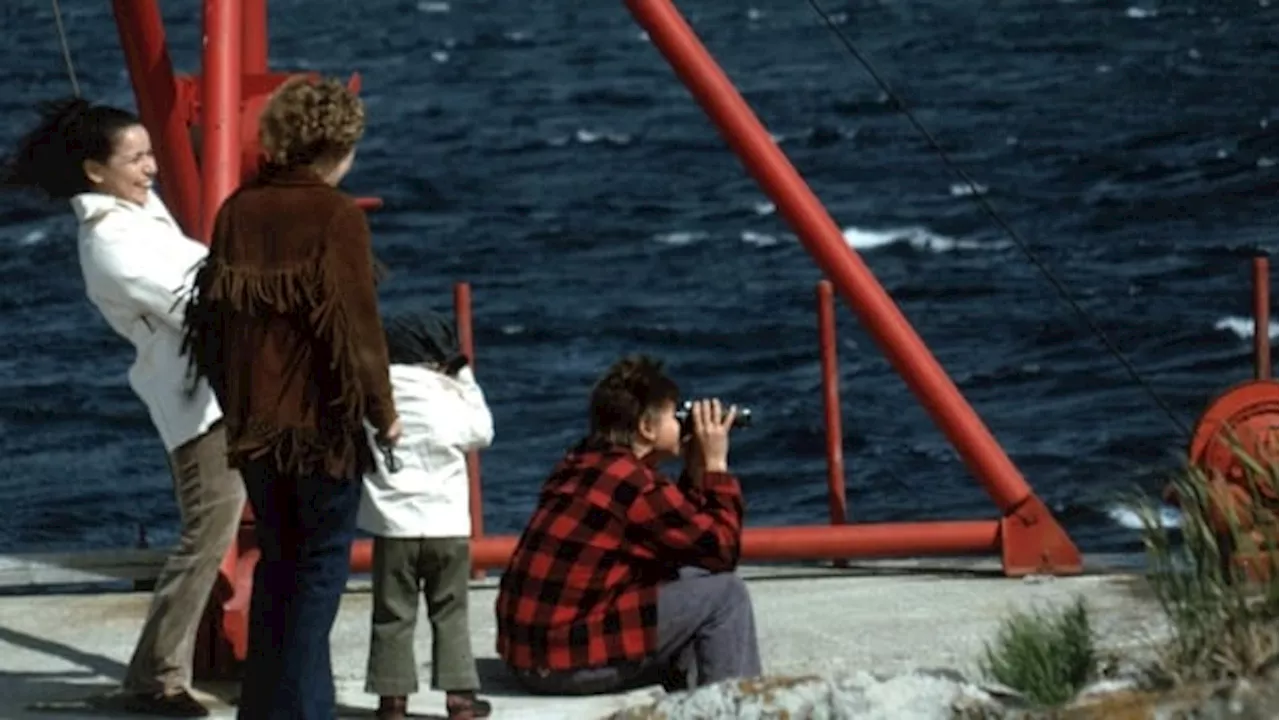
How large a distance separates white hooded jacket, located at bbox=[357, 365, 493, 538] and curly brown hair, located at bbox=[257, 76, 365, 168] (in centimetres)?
102

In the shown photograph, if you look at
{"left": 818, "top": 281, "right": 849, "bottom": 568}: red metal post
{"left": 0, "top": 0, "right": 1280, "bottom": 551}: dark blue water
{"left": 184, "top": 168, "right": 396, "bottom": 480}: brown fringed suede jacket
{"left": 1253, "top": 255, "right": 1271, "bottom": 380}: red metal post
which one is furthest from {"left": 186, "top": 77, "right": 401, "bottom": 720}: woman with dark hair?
{"left": 0, "top": 0, "right": 1280, "bottom": 551}: dark blue water

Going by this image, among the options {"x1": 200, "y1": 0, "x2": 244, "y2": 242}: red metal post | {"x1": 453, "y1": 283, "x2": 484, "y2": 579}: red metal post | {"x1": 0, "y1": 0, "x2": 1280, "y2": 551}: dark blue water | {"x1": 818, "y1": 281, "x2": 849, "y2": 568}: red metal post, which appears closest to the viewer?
{"x1": 200, "y1": 0, "x2": 244, "y2": 242}: red metal post

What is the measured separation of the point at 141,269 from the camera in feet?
28.4

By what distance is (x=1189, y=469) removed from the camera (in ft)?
27.3

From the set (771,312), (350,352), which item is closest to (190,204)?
(350,352)

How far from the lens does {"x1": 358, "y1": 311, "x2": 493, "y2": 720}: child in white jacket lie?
28.9ft

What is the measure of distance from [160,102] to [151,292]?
4.47 feet

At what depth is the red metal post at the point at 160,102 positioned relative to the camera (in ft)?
32.4

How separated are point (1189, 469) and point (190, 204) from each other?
2.93 m

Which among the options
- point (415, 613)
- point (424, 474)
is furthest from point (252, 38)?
point (415, 613)

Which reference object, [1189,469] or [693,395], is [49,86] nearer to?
[693,395]

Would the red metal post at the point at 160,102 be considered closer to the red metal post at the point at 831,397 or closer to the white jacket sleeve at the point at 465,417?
the white jacket sleeve at the point at 465,417

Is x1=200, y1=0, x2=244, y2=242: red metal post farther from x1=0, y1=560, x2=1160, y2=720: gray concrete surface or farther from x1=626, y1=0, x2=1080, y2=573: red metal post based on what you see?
x1=626, y1=0, x2=1080, y2=573: red metal post

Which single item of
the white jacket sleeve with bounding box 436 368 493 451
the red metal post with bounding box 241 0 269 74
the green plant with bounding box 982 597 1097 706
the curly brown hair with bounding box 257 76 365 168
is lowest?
the green plant with bounding box 982 597 1097 706
